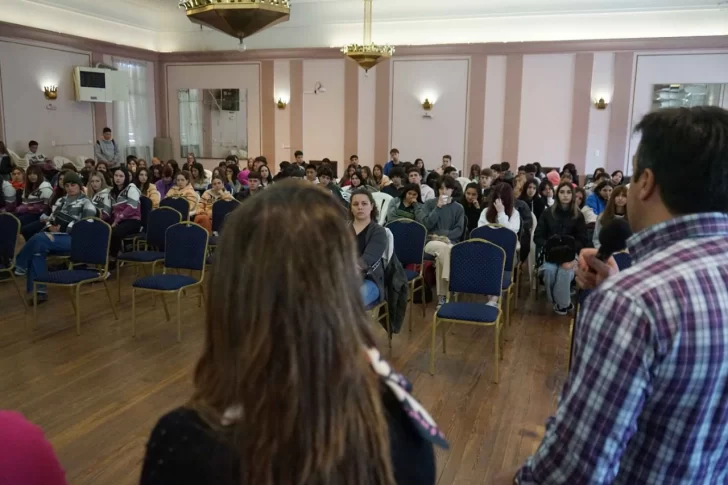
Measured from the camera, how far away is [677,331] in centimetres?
104

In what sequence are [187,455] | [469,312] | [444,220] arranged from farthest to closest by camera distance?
[444,220] → [469,312] → [187,455]

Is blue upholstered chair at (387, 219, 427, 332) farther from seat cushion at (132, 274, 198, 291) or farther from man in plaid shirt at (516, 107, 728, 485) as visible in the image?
man in plaid shirt at (516, 107, 728, 485)

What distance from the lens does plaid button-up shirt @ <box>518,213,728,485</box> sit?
1.04 m

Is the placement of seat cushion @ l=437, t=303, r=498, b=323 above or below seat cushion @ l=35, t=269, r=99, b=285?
below

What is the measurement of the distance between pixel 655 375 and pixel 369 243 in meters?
3.54

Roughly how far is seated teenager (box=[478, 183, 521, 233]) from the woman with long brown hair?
5.48 meters

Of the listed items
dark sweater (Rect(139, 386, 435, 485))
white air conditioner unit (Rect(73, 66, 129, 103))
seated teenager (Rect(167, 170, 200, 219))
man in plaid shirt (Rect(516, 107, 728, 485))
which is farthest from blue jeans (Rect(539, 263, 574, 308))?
white air conditioner unit (Rect(73, 66, 129, 103))

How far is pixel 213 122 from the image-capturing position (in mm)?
14977

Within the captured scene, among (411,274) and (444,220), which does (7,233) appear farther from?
(444,220)

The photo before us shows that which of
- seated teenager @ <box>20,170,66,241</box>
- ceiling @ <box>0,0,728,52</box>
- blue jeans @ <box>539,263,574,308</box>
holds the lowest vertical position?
blue jeans @ <box>539,263,574,308</box>

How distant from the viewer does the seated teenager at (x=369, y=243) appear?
14.8 ft

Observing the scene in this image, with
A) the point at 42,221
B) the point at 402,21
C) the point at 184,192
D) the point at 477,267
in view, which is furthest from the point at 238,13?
the point at 402,21

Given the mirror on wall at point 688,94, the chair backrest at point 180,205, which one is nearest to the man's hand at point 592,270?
the chair backrest at point 180,205

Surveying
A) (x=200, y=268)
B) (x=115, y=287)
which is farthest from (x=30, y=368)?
(x=115, y=287)
